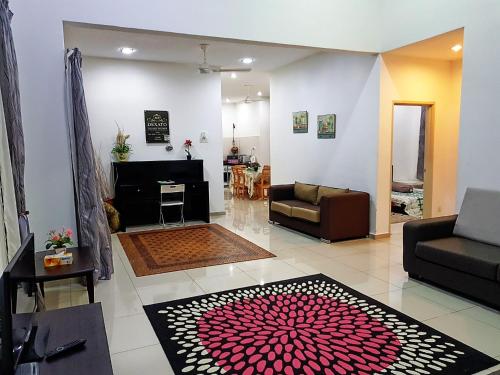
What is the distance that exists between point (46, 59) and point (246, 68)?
14.6 ft

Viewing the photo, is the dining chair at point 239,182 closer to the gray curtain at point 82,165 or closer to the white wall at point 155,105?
the white wall at point 155,105

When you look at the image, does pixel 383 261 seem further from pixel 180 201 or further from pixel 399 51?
pixel 180 201

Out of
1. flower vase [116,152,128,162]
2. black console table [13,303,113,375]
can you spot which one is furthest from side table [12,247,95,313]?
flower vase [116,152,128,162]

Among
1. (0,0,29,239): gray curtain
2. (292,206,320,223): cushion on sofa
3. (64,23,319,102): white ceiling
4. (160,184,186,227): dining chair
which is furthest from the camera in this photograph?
(160,184,186,227): dining chair

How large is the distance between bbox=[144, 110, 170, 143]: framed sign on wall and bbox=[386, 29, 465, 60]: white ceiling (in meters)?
4.12

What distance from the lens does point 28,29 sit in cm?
368

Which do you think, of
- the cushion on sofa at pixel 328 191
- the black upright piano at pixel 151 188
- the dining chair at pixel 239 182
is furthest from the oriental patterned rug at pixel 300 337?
the dining chair at pixel 239 182

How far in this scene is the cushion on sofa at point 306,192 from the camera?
255 inches

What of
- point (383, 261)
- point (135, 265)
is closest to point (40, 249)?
point (135, 265)

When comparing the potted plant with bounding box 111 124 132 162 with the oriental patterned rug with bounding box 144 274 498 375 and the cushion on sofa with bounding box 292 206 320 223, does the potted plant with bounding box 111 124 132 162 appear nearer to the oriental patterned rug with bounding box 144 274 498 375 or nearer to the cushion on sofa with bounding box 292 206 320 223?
the cushion on sofa with bounding box 292 206 320 223

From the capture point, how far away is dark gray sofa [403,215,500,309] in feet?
10.6

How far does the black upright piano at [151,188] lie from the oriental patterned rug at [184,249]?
0.62 metres

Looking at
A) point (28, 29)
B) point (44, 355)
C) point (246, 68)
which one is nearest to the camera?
point (44, 355)

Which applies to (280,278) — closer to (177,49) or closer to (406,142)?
(177,49)
